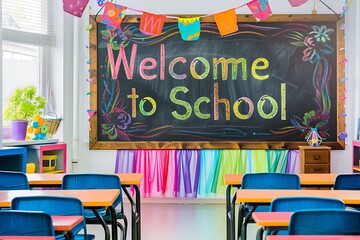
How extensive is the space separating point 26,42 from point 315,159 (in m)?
3.87

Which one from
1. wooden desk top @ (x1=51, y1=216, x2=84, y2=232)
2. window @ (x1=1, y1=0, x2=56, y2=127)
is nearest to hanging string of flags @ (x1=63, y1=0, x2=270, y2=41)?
window @ (x1=1, y1=0, x2=56, y2=127)

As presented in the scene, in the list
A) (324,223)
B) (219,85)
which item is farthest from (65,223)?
(219,85)

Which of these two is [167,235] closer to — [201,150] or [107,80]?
[201,150]

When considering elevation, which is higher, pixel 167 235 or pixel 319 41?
pixel 319 41

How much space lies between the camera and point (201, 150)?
773 cm

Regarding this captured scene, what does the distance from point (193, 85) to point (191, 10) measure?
101 centimetres

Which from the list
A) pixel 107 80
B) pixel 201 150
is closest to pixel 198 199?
pixel 201 150

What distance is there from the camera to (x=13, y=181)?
450cm

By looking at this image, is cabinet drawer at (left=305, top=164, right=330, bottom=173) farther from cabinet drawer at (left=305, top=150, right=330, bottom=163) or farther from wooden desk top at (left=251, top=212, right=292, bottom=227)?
wooden desk top at (left=251, top=212, right=292, bottom=227)

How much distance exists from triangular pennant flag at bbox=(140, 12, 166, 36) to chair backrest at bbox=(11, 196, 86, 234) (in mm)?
4529

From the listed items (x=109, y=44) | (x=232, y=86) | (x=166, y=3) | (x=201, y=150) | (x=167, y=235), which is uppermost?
(x=166, y=3)

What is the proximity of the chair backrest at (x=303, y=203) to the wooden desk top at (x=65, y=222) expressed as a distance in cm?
106

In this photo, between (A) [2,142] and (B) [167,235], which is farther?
(A) [2,142]

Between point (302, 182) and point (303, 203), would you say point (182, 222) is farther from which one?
point (303, 203)
